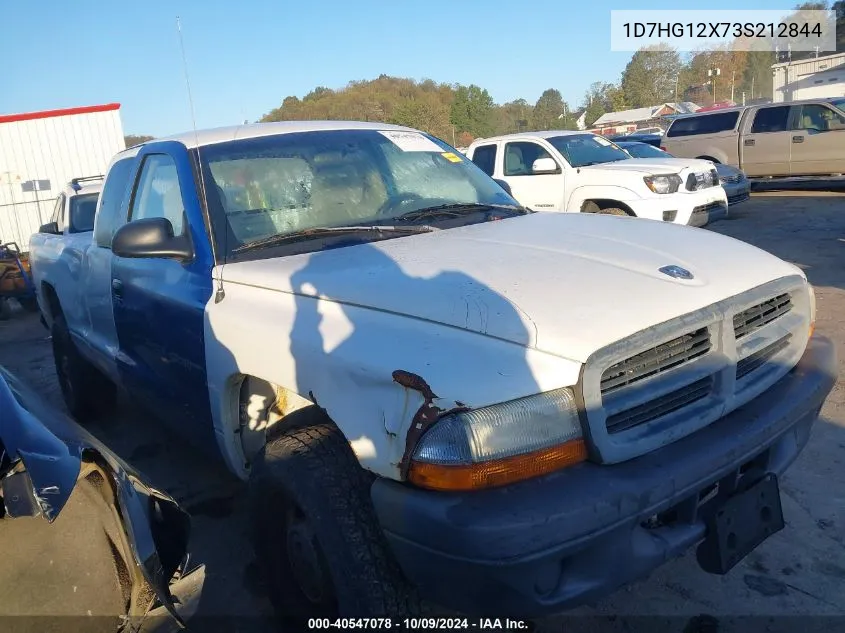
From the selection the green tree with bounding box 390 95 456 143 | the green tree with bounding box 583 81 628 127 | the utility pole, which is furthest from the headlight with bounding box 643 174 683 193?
the green tree with bounding box 583 81 628 127

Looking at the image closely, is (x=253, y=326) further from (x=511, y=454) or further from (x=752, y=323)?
(x=752, y=323)

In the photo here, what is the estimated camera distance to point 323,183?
311 cm

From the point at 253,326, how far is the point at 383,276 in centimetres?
51

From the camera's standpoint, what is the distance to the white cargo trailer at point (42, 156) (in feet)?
59.4

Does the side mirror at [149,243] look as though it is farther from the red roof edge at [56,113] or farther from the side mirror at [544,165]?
the red roof edge at [56,113]

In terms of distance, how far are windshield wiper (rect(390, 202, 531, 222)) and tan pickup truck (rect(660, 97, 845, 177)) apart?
1216cm

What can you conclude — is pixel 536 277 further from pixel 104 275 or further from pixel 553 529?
pixel 104 275

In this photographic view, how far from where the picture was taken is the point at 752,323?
2.37m

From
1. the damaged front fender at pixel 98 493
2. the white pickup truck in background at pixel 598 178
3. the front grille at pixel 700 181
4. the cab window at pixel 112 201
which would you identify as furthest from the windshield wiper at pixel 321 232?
the front grille at pixel 700 181

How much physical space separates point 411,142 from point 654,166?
20.0 ft

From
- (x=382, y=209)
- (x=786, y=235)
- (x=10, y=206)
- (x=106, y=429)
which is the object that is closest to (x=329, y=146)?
(x=382, y=209)

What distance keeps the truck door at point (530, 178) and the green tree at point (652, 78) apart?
68332mm

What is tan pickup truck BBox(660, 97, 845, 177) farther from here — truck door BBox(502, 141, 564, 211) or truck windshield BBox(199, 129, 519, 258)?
truck windshield BBox(199, 129, 519, 258)

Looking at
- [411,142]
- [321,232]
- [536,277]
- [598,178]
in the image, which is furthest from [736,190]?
[536,277]
